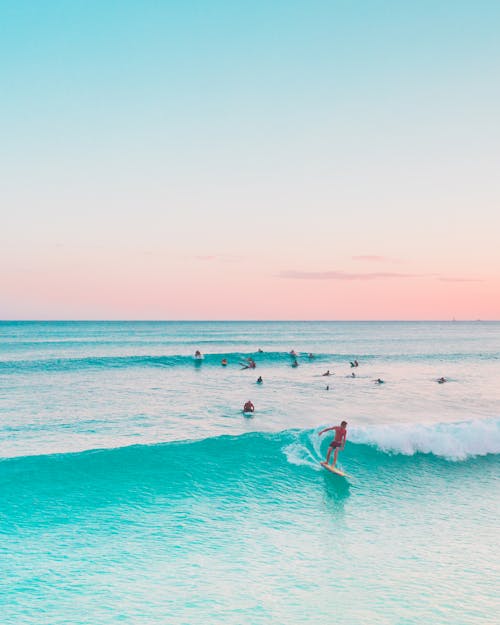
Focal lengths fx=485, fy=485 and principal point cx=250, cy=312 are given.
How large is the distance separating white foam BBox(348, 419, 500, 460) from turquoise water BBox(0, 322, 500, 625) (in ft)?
0.23

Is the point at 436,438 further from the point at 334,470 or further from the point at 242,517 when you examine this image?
the point at 242,517

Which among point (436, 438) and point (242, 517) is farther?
point (436, 438)

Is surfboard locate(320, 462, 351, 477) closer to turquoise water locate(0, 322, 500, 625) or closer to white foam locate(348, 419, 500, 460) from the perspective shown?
turquoise water locate(0, 322, 500, 625)

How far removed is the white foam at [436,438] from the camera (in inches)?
711

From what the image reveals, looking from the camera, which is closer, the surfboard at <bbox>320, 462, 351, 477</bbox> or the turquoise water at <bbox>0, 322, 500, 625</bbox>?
the turquoise water at <bbox>0, 322, 500, 625</bbox>

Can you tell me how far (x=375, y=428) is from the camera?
19.5 meters

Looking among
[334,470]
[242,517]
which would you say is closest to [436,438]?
[334,470]

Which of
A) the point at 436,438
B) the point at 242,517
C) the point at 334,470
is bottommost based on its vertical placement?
the point at 242,517

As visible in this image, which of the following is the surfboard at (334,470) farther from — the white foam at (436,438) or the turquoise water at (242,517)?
the white foam at (436,438)

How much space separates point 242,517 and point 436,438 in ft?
31.0

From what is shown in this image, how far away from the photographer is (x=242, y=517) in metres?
12.6

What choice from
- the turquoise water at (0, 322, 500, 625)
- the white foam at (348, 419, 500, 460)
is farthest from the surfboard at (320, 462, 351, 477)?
the white foam at (348, 419, 500, 460)

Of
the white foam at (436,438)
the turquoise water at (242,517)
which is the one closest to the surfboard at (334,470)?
the turquoise water at (242,517)

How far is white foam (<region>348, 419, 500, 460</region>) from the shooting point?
18047mm
